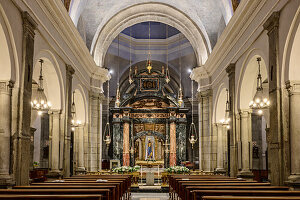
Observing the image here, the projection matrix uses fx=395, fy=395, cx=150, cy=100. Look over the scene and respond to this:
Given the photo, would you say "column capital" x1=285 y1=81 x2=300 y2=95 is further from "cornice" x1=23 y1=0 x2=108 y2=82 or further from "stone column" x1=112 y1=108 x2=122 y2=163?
"stone column" x1=112 y1=108 x2=122 y2=163

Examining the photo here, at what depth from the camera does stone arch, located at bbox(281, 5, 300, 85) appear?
830 centimetres

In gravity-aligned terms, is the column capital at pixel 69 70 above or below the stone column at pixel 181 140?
above

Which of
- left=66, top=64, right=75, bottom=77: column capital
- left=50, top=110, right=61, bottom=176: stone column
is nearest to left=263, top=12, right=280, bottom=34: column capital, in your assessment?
left=66, top=64, right=75, bottom=77: column capital

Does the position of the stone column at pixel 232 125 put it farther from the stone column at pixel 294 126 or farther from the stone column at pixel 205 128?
the stone column at pixel 294 126

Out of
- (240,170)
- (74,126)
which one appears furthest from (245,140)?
(74,126)

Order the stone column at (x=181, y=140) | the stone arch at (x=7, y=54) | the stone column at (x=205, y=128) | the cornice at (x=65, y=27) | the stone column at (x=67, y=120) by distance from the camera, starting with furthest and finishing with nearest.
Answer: the stone column at (x=181, y=140)
the stone column at (x=205, y=128)
the stone column at (x=67, y=120)
the cornice at (x=65, y=27)
the stone arch at (x=7, y=54)

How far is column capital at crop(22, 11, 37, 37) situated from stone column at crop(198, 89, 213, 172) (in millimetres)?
10905

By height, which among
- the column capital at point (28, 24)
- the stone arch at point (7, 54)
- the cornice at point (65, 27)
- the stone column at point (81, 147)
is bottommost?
the stone column at point (81, 147)

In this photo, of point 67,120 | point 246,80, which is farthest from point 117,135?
point 246,80

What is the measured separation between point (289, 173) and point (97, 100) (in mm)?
12601

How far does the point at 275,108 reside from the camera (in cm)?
912

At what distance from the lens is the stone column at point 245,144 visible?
13.1m

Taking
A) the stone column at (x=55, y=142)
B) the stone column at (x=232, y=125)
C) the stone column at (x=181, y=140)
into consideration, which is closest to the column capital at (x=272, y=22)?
the stone column at (x=232, y=125)

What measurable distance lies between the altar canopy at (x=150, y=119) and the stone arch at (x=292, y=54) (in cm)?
1915
